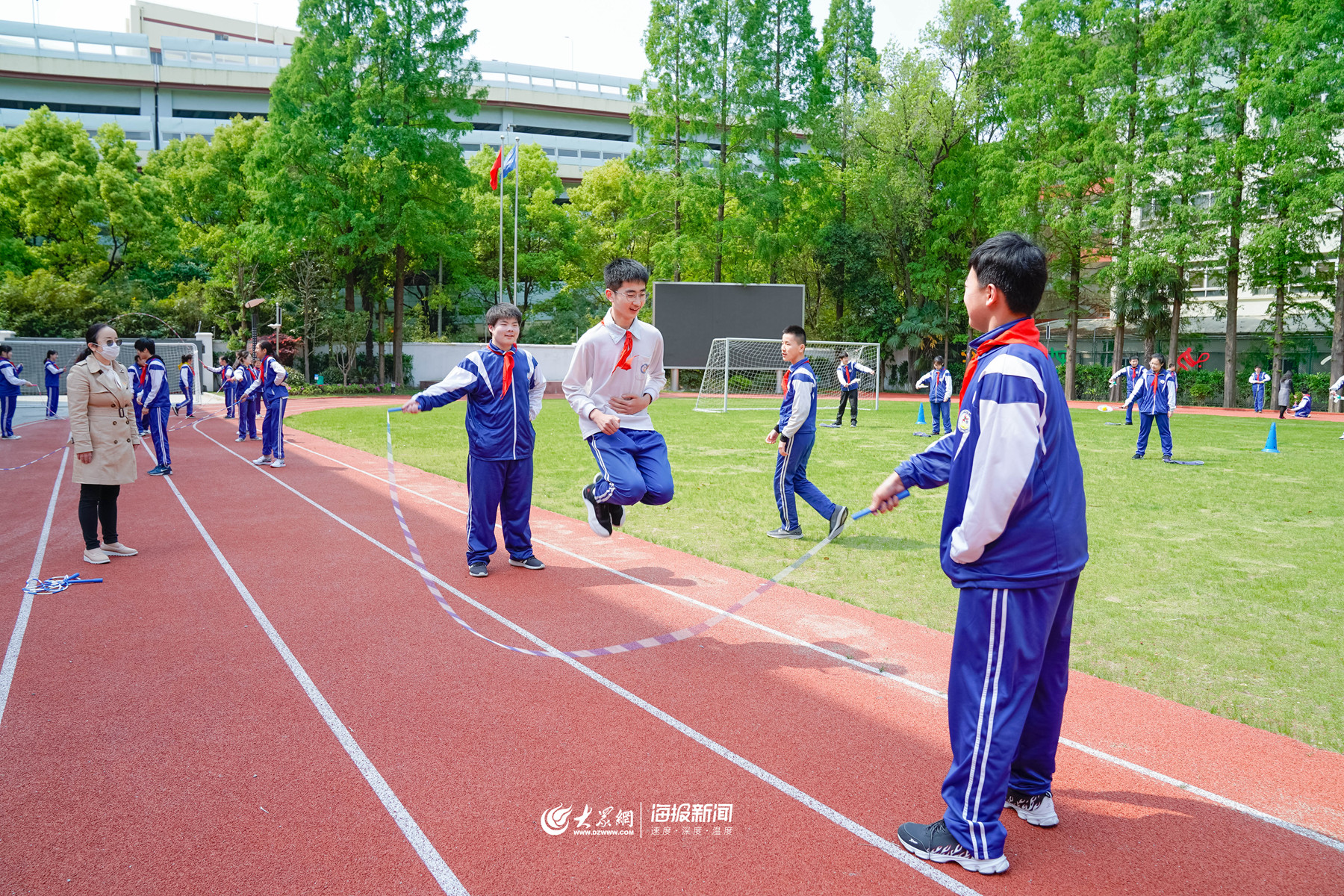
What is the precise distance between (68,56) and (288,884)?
7473 cm

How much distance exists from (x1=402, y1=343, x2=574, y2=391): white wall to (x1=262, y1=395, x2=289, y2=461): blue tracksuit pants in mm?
28783

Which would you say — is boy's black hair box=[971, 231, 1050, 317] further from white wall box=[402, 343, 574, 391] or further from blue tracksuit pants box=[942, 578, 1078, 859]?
white wall box=[402, 343, 574, 391]

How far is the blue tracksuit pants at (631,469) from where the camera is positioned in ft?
19.9

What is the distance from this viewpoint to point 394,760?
393cm

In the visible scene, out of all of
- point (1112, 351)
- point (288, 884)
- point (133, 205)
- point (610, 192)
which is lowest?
point (288, 884)

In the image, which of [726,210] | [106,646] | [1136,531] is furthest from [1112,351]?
[106,646]

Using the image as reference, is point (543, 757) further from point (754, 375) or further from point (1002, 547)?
point (754, 375)

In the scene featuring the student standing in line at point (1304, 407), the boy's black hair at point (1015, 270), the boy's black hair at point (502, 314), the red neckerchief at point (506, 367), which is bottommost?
the student standing in line at point (1304, 407)

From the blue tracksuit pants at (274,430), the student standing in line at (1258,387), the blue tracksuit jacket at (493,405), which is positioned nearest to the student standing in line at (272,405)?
the blue tracksuit pants at (274,430)

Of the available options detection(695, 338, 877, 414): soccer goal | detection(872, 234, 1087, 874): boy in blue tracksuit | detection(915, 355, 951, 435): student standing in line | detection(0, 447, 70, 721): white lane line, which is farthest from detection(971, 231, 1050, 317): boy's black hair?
detection(695, 338, 877, 414): soccer goal

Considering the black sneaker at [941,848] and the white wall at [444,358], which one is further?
the white wall at [444,358]

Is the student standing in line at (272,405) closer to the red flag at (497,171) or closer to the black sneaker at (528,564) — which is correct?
the black sneaker at (528,564)

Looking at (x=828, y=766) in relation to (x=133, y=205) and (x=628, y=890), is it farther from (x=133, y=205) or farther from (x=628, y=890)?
(x=133, y=205)

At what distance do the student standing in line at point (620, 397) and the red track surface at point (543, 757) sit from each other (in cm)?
91
